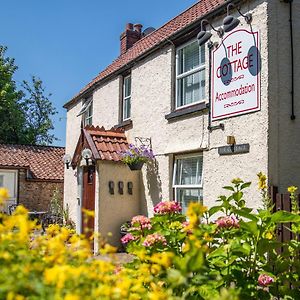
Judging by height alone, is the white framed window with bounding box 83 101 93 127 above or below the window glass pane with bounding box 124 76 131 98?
below

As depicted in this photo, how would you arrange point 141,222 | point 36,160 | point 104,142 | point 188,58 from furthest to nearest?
point 36,160 < point 104,142 < point 188,58 < point 141,222

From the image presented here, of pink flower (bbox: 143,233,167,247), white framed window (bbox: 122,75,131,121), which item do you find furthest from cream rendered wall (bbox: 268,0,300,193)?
white framed window (bbox: 122,75,131,121)

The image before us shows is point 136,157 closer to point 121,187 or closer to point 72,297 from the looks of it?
point 121,187

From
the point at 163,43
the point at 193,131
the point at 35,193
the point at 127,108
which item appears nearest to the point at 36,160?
the point at 35,193

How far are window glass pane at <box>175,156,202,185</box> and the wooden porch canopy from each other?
6.04 feet

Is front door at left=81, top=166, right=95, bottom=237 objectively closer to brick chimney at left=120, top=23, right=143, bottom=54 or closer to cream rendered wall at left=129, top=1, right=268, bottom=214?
cream rendered wall at left=129, top=1, right=268, bottom=214

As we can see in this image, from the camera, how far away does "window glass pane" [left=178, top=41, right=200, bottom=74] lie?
9.12 meters

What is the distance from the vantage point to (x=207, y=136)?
27.2 feet

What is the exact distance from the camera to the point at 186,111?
8930 millimetres

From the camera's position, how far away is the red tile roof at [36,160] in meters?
21.8

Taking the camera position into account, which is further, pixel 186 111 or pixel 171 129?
pixel 171 129

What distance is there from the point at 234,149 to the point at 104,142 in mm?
4401

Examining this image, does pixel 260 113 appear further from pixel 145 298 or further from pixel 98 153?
pixel 145 298

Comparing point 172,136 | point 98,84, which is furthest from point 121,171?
point 98,84
